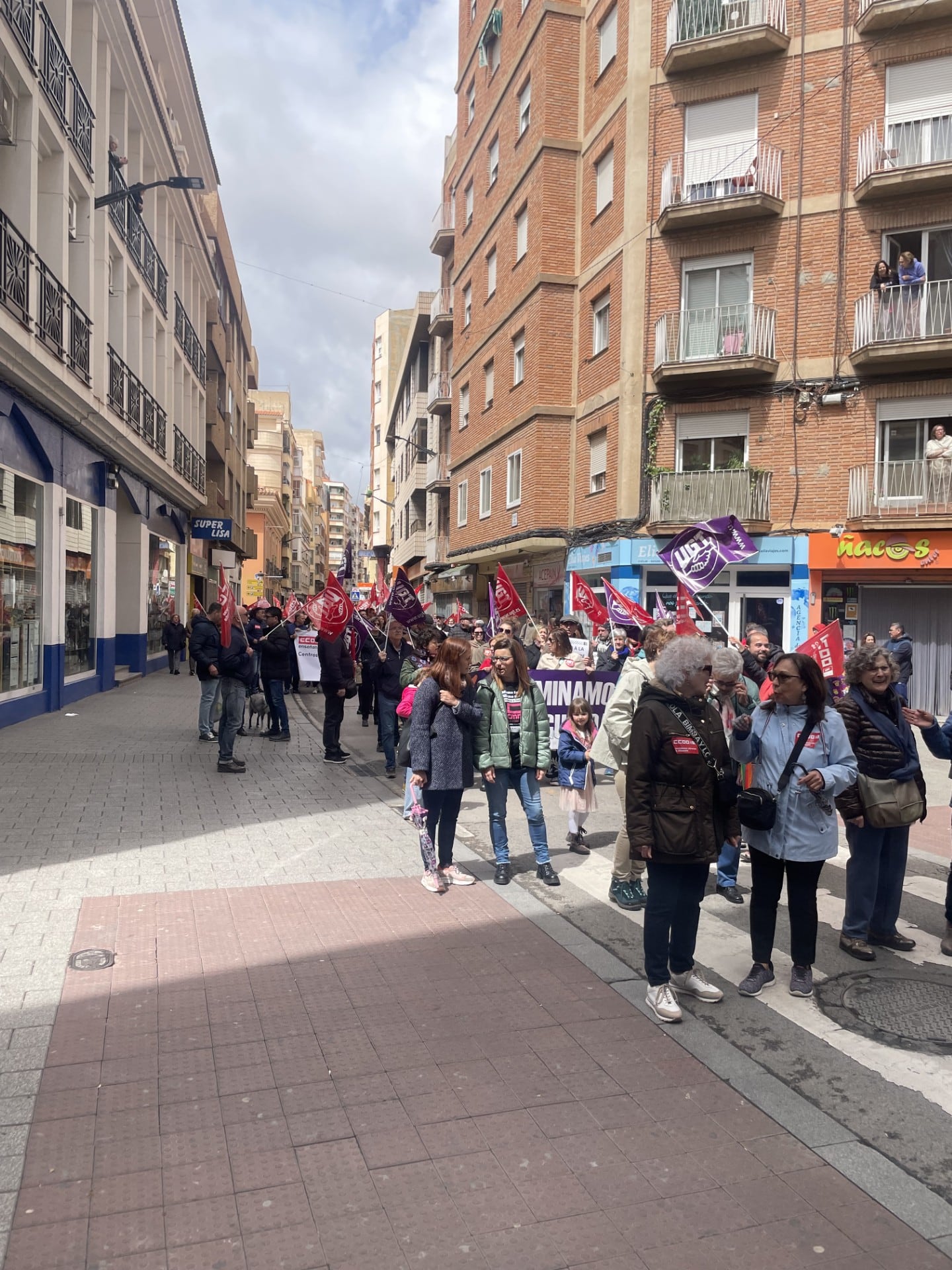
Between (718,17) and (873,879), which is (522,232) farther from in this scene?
(873,879)

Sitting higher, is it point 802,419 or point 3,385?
point 802,419

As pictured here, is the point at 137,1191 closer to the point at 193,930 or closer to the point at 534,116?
the point at 193,930

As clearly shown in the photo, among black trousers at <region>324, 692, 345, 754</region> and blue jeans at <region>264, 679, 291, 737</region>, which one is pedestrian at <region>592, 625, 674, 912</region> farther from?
blue jeans at <region>264, 679, 291, 737</region>

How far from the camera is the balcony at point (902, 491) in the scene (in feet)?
58.3

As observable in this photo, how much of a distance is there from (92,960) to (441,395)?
1266 inches

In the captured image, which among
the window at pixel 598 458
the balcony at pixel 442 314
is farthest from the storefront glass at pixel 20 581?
the balcony at pixel 442 314

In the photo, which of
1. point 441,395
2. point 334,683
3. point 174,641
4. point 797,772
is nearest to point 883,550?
point 334,683

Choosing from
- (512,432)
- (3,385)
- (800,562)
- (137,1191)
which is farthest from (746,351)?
(137,1191)

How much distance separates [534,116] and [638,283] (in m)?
6.68

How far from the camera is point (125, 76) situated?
748 inches

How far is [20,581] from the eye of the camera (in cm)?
1382

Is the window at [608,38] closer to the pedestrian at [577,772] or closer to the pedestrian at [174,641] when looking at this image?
the pedestrian at [174,641]

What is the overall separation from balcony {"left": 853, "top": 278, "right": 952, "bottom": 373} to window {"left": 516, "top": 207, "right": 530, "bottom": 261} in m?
9.30

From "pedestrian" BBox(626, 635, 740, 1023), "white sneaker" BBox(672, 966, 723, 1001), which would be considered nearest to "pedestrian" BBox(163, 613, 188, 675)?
"white sneaker" BBox(672, 966, 723, 1001)
